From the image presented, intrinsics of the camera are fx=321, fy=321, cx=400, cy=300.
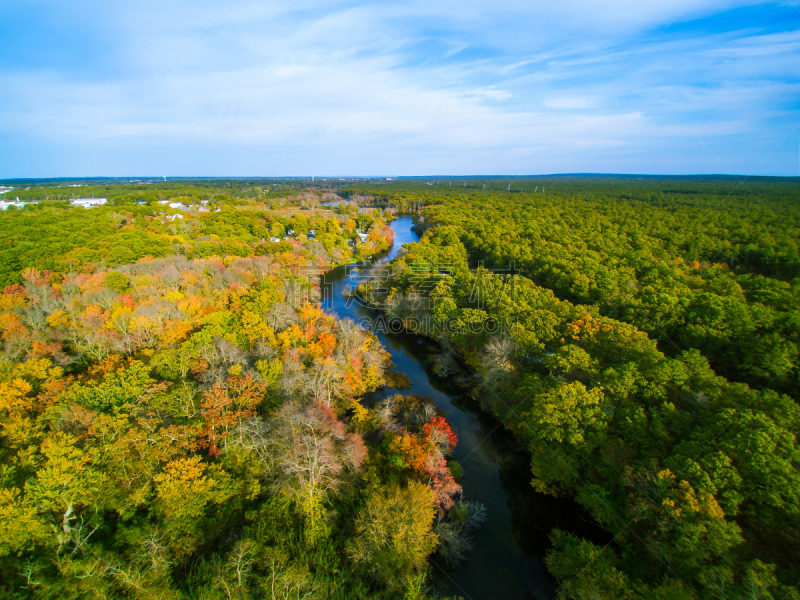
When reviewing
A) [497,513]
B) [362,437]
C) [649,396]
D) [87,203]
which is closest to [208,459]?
[362,437]

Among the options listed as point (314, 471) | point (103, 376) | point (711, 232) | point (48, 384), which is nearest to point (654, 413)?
point (314, 471)

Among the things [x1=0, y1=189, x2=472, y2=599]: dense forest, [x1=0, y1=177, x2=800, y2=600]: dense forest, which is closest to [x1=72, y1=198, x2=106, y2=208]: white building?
[x1=0, y1=177, x2=800, y2=600]: dense forest

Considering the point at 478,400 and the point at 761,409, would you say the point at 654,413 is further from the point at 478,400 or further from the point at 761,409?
the point at 478,400

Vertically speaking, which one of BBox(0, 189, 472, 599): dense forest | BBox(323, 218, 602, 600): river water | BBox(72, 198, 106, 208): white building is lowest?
BBox(323, 218, 602, 600): river water

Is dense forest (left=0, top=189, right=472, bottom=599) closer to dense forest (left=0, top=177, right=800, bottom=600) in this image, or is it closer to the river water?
dense forest (left=0, top=177, right=800, bottom=600)

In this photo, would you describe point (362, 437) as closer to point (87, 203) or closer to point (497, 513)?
point (497, 513)
